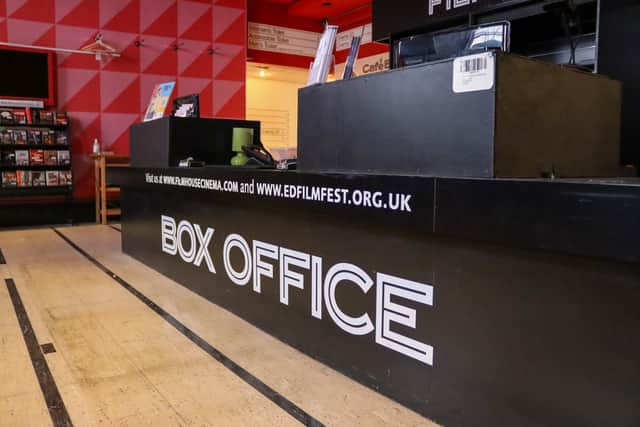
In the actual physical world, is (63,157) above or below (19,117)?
below

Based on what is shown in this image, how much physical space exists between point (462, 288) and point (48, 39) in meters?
6.50

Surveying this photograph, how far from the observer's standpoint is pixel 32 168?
6277 mm

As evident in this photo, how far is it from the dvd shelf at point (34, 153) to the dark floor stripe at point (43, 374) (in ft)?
12.2

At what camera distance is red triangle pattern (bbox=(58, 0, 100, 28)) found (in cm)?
652

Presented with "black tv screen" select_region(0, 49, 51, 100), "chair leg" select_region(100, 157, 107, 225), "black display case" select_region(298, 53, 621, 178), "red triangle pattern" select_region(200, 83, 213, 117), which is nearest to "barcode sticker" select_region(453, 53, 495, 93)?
"black display case" select_region(298, 53, 621, 178)

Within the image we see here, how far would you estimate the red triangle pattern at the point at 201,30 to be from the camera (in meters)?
7.31

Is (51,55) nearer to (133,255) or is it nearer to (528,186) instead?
(133,255)

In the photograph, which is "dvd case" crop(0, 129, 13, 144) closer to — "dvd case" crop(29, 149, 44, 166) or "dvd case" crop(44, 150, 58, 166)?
"dvd case" crop(29, 149, 44, 166)

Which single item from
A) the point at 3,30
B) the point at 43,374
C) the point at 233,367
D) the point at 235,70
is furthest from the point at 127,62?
the point at 233,367

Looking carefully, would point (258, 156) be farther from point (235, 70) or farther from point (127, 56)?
point (235, 70)

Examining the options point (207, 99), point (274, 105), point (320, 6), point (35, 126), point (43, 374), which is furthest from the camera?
point (274, 105)

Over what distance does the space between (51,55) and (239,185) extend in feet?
16.7

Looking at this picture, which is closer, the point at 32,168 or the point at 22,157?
the point at 22,157

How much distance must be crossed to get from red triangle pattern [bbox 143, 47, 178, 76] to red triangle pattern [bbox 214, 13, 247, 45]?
25.9 inches
